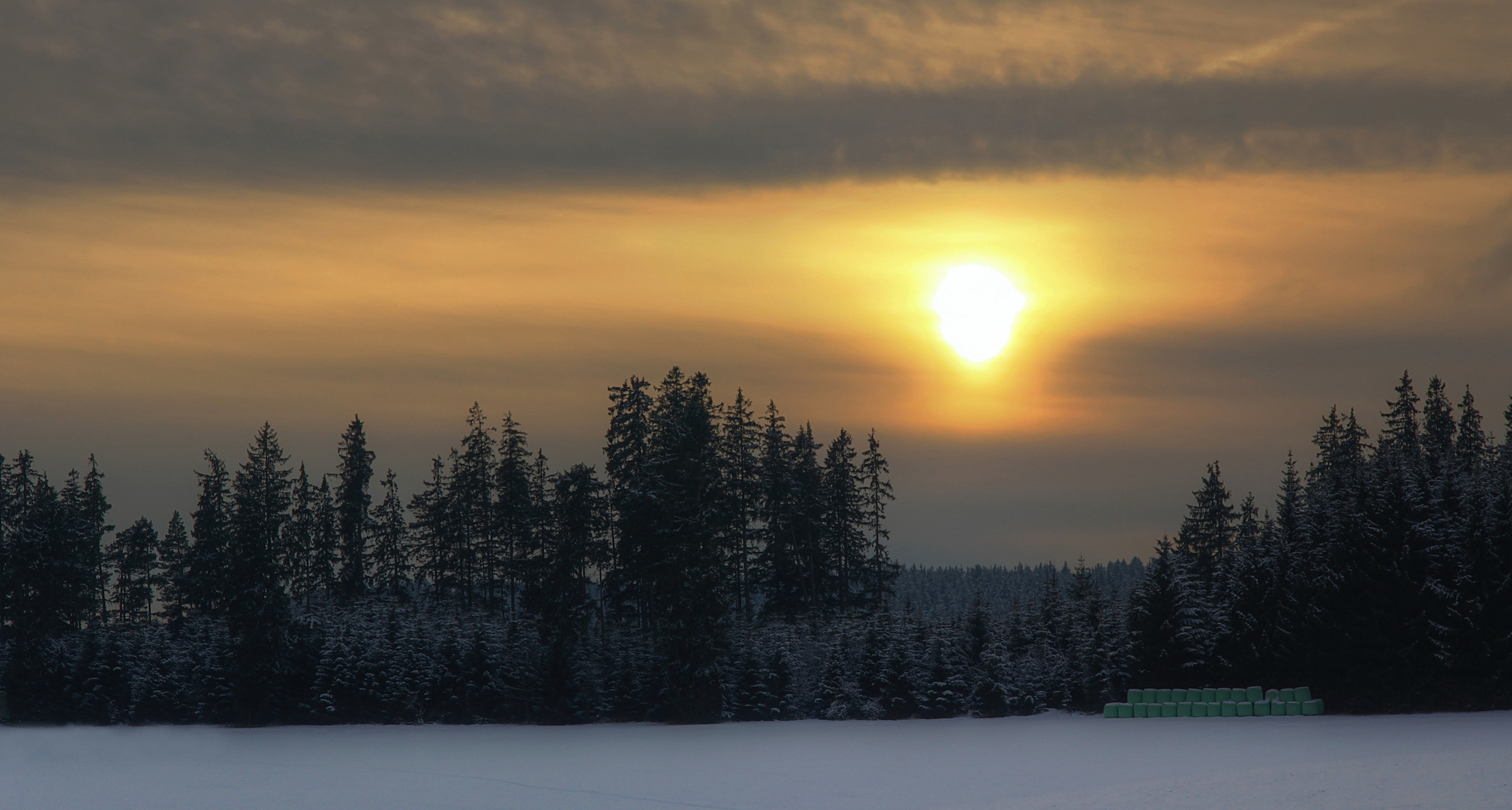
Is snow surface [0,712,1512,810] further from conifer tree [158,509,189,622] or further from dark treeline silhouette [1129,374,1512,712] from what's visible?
conifer tree [158,509,189,622]

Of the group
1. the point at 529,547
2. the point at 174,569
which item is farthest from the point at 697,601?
the point at 174,569

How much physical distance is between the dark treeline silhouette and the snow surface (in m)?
3.76

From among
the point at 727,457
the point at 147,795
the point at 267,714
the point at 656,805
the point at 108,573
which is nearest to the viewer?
Result: the point at 656,805

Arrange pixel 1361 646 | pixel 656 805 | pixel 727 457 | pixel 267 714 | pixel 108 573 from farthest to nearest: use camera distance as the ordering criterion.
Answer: pixel 108 573
pixel 727 457
pixel 267 714
pixel 1361 646
pixel 656 805

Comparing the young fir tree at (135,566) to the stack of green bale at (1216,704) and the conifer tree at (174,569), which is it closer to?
the conifer tree at (174,569)

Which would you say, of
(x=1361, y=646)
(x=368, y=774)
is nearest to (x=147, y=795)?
(x=368, y=774)

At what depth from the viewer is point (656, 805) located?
3622cm

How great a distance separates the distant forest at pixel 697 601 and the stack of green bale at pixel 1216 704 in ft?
6.17

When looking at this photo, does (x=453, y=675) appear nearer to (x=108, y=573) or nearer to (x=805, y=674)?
(x=805, y=674)

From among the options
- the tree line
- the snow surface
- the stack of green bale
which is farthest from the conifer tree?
the stack of green bale

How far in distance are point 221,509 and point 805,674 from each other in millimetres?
54163

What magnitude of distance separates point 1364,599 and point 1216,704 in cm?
892

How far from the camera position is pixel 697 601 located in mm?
74875

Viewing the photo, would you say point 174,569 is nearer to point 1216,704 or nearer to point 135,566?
point 135,566
